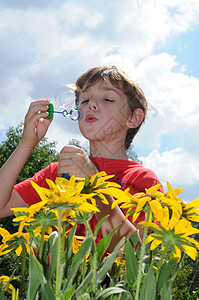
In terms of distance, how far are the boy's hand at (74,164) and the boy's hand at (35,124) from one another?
424mm

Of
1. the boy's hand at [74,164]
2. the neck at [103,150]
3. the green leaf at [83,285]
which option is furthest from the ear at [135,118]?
the green leaf at [83,285]

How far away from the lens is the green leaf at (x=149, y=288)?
50cm

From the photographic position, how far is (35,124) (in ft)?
4.93

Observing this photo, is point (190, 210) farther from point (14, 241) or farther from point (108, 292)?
point (14, 241)

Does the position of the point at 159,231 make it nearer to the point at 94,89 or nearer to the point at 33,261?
the point at 33,261

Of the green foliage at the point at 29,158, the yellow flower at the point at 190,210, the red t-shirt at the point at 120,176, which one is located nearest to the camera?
the yellow flower at the point at 190,210

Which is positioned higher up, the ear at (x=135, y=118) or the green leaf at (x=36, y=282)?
the ear at (x=135, y=118)

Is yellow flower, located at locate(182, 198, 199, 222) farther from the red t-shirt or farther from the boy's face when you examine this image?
the boy's face

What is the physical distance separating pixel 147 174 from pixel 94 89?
578 mm

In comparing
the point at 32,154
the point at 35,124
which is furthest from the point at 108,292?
the point at 32,154

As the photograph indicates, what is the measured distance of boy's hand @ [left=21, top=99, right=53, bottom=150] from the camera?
1400mm

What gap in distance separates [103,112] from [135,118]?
0.36 metres

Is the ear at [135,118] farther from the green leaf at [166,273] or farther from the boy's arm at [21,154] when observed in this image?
the green leaf at [166,273]

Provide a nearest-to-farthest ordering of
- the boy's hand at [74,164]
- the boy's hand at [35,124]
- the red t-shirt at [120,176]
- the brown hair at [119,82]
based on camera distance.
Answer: the boy's hand at [74,164]
the boy's hand at [35,124]
the red t-shirt at [120,176]
the brown hair at [119,82]
